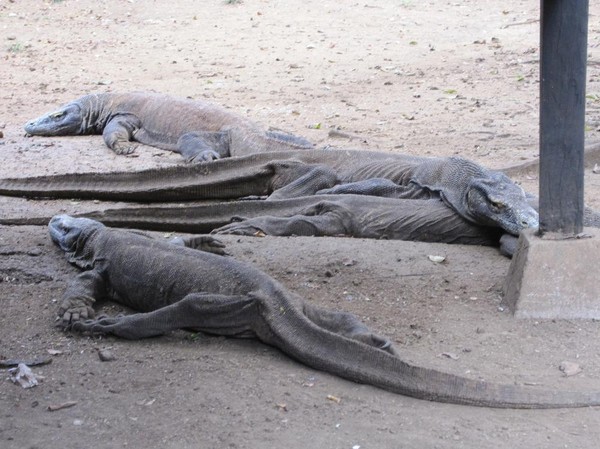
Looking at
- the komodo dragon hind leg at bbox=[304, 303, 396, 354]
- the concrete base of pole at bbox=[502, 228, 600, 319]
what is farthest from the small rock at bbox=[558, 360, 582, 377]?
the komodo dragon hind leg at bbox=[304, 303, 396, 354]

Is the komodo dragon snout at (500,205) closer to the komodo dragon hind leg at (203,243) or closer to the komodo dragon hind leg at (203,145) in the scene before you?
the komodo dragon hind leg at (203,243)

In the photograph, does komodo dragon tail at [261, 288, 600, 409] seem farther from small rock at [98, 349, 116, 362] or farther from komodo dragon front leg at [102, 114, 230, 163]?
komodo dragon front leg at [102, 114, 230, 163]

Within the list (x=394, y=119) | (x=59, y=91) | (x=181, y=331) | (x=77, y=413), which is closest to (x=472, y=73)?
(x=394, y=119)

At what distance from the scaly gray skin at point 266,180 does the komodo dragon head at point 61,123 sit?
2.20 metres

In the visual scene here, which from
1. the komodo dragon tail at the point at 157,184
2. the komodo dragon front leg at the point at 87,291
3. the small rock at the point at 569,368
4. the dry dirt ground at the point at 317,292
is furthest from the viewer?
the komodo dragon tail at the point at 157,184

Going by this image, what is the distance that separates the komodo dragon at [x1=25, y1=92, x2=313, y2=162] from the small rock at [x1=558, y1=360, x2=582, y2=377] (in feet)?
14.6

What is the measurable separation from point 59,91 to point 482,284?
300 inches

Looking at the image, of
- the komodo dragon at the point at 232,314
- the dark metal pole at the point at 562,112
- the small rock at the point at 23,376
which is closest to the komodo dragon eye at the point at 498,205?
the dark metal pole at the point at 562,112

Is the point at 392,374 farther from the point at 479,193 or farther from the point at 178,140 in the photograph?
the point at 178,140

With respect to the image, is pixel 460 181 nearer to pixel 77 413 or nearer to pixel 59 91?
pixel 77 413

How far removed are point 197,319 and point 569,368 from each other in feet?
5.45

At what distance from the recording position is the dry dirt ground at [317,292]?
3754 mm

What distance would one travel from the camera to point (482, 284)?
5406 mm

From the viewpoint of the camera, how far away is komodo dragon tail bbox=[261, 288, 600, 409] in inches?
153
